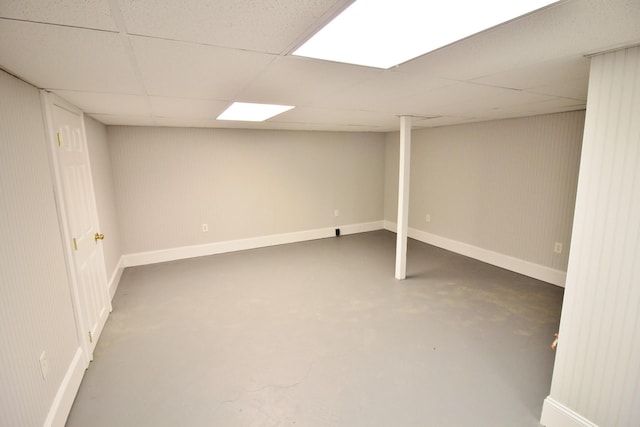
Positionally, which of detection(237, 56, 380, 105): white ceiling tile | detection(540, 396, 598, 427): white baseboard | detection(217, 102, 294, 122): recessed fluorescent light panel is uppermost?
detection(217, 102, 294, 122): recessed fluorescent light panel

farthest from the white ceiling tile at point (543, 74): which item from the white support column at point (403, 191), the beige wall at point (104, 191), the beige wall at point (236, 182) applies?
the beige wall at point (236, 182)

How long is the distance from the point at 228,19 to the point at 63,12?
50 cm

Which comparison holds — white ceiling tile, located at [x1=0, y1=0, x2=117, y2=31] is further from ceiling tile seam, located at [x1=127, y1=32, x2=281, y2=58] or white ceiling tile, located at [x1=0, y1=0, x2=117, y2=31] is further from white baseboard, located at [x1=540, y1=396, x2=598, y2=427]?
white baseboard, located at [x1=540, y1=396, x2=598, y2=427]

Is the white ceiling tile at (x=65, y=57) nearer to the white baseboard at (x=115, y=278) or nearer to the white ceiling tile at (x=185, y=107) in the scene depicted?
the white ceiling tile at (x=185, y=107)

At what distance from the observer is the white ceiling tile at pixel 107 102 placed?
90.9 inches

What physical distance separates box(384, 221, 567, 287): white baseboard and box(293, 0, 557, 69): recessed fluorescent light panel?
3495 mm

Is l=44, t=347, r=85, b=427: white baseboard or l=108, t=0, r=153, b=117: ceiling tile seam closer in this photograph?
l=108, t=0, r=153, b=117: ceiling tile seam

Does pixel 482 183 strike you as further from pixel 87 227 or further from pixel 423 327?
pixel 87 227

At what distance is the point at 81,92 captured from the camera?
2.21 meters

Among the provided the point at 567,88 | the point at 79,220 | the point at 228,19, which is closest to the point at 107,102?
the point at 79,220

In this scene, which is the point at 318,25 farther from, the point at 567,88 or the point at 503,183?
the point at 503,183

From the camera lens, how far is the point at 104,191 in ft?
12.4

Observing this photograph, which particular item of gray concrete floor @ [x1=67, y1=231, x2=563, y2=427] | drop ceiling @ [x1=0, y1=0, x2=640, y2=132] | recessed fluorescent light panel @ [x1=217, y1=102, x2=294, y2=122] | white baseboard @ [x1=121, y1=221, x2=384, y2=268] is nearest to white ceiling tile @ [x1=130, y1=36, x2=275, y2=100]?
drop ceiling @ [x1=0, y1=0, x2=640, y2=132]

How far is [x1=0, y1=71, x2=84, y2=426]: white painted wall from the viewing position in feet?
4.98
